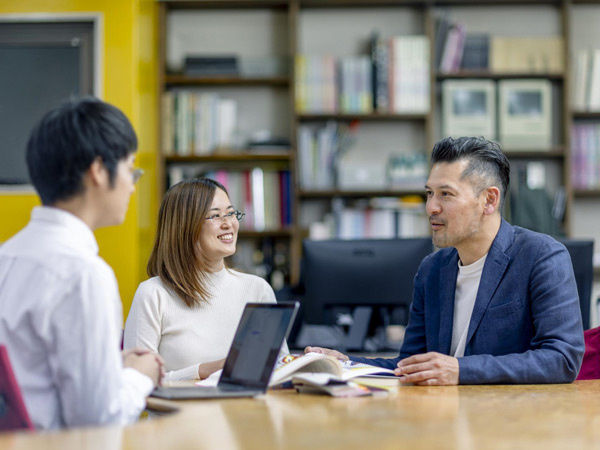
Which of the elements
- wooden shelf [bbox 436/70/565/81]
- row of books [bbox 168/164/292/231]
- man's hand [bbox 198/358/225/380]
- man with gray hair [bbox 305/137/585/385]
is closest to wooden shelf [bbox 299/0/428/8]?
wooden shelf [bbox 436/70/565/81]

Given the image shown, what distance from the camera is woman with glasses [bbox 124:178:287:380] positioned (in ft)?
7.32

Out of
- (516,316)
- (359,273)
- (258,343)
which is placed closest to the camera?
(258,343)

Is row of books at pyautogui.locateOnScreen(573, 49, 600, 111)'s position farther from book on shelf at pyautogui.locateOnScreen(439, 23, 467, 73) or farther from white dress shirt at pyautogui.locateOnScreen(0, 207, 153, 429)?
white dress shirt at pyautogui.locateOnScreen(0, 207, 153, 429)

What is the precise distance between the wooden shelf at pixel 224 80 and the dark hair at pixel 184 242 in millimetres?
2515

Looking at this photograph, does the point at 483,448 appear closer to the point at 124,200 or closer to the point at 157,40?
the point at 124,200

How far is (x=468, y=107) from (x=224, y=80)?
58.0 inches

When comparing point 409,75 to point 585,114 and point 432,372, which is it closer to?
point 585,114

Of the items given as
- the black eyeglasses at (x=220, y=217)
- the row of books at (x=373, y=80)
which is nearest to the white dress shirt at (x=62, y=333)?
the black eyeglasses at (x=220, y=217)

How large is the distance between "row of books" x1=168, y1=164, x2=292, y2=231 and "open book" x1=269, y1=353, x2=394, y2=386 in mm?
2946

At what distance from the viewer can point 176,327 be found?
2242mm

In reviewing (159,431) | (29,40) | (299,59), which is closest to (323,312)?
(159,431)

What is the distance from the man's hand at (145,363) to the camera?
1497 mm

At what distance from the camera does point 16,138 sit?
450 cm

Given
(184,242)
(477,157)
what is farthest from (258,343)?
(477,157)
